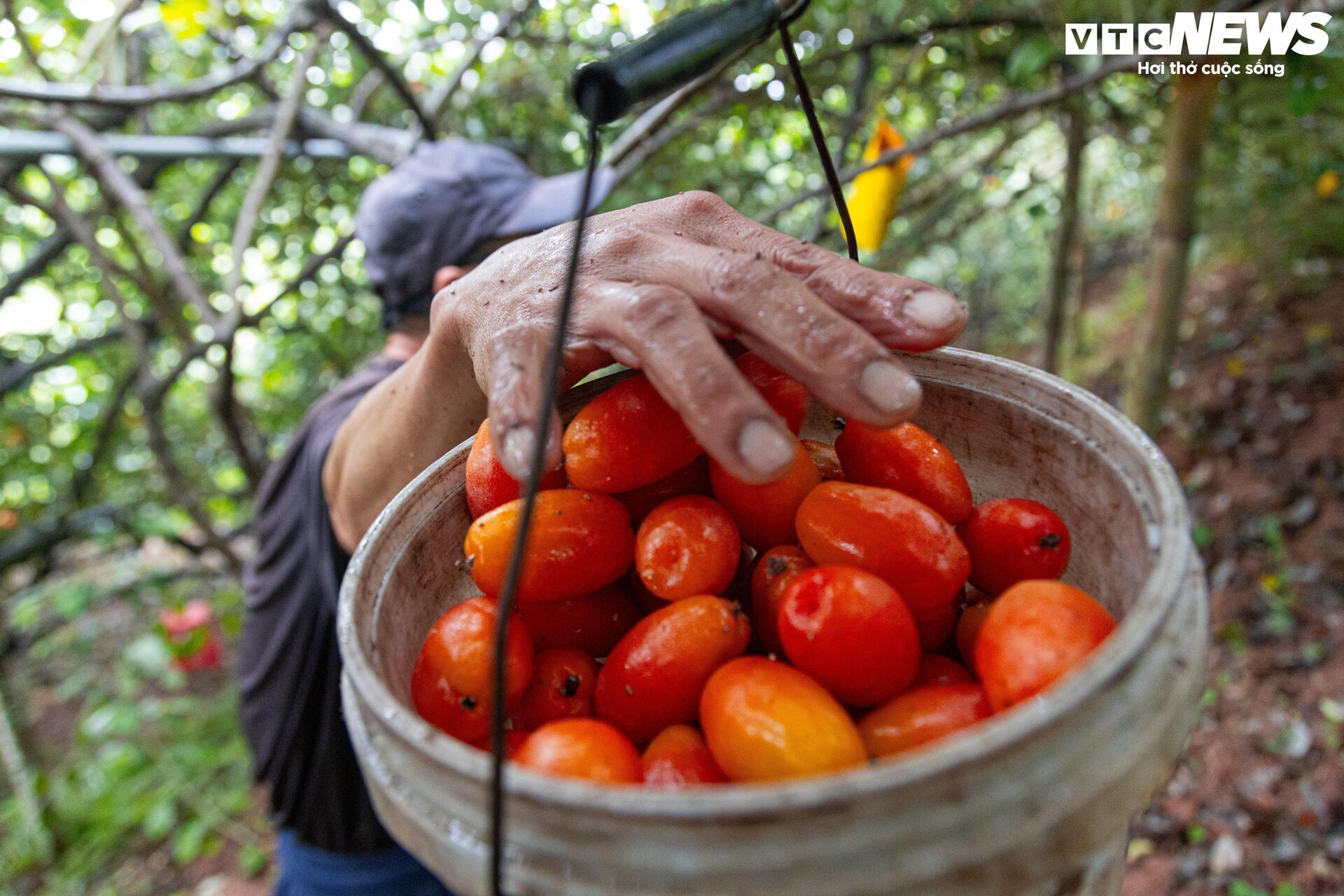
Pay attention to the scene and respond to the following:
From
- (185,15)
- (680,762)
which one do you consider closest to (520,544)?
(680,762)

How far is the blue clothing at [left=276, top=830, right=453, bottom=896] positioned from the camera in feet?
7.20

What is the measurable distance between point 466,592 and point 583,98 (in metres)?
0.75

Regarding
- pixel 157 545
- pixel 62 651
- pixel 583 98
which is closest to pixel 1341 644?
pixel 583 98


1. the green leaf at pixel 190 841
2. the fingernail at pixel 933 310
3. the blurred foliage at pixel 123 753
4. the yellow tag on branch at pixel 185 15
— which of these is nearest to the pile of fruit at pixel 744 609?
the fingernail at pixel 933 310

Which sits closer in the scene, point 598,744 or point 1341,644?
point 598,744

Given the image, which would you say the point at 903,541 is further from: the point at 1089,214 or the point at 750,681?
the point at 1089,214

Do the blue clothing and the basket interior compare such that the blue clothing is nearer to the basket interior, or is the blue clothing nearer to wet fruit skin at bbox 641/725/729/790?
the basket interior

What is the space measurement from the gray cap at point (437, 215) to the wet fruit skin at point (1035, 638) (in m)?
1.94

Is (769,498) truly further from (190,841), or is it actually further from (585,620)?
(190,841)

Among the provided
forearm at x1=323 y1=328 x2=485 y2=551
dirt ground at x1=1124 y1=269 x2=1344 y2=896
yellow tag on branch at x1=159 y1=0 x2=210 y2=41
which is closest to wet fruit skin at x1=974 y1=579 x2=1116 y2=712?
forearm at x1=323 y1=328 x2=485 y2=551

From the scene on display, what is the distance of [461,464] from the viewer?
45.3 inches

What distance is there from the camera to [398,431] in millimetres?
1600

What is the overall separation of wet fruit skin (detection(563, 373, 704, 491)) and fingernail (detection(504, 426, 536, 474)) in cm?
13

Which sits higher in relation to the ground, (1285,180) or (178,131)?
(178,131)
